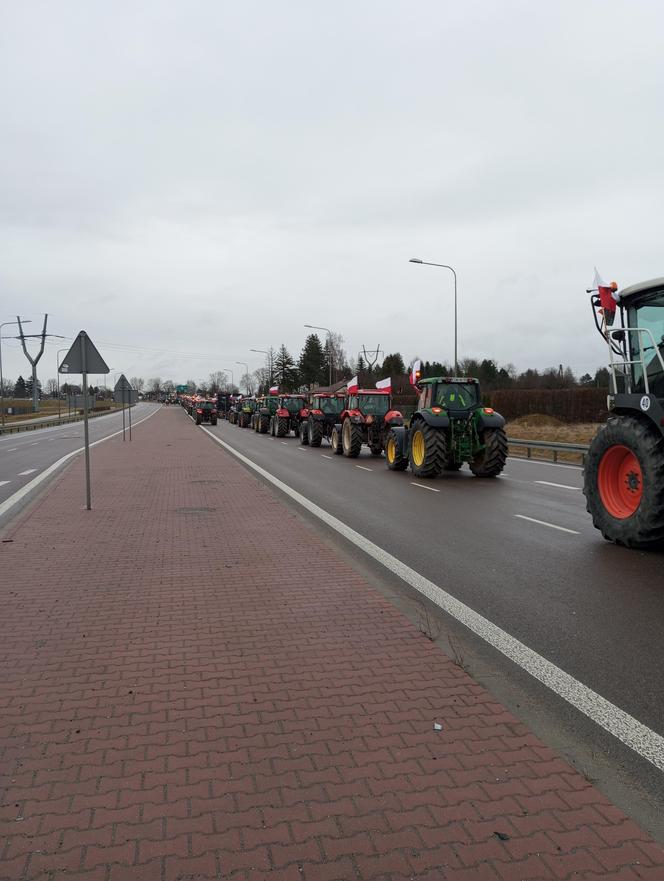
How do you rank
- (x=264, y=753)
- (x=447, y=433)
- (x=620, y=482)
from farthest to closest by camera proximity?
(x=447, y=433) < (x=620, y=482) < (x=264, y=753)

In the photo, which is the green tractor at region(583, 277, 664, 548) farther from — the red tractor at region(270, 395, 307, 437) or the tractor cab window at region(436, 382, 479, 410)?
the red tractor at region(270, 395, 307, 437)

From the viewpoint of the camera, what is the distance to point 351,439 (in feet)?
70.4

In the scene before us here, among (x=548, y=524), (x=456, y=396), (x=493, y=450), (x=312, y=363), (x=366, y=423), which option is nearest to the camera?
(x=548, y=524)

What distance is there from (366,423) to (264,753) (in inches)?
720

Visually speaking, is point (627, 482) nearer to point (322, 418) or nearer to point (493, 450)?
point (493, 450)

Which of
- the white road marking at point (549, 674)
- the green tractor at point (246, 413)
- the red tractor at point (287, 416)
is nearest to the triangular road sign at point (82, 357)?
the white road marking at point (549, 674)

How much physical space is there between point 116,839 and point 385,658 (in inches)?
88.0

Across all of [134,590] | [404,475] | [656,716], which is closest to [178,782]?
[656,716]

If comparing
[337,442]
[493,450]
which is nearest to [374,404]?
[337,442]

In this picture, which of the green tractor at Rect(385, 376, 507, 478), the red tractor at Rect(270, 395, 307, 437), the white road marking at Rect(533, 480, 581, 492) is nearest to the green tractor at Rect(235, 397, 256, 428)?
the red tractor at Rect(270, 395, 307, 437)

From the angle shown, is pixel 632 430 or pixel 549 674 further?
pixel 632 430

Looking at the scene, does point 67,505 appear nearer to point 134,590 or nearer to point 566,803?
point 134,590

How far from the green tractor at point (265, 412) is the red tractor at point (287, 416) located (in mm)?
1267

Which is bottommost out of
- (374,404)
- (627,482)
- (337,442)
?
(337,442)
